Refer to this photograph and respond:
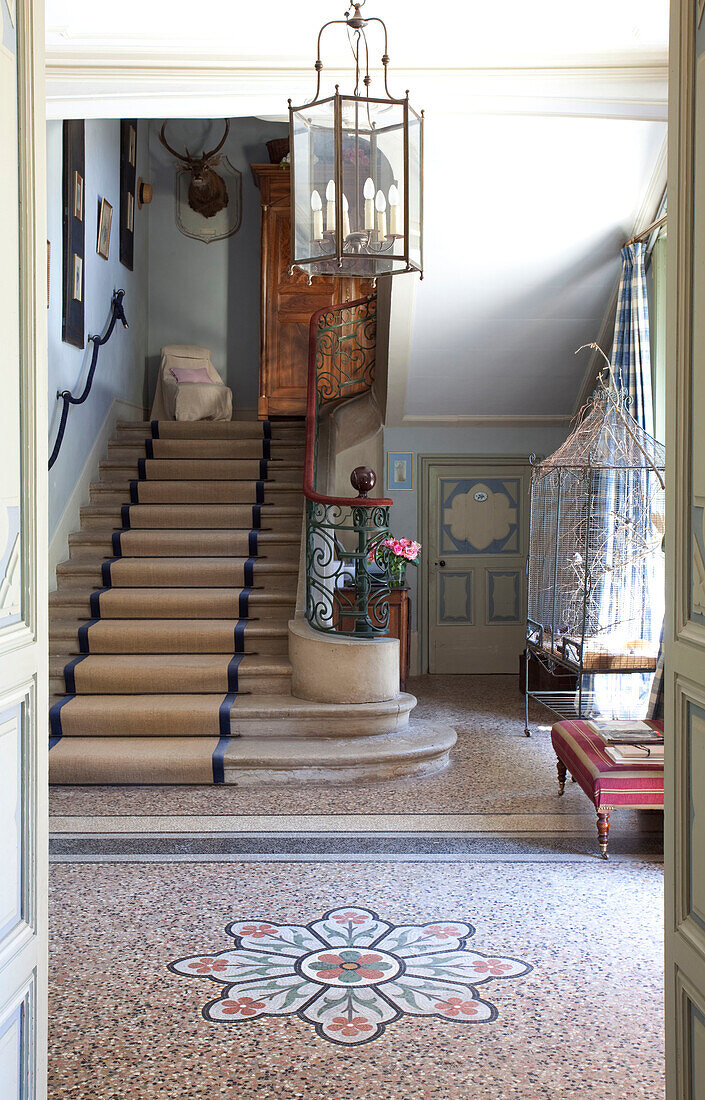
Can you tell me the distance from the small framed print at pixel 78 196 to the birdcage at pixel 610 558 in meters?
3.68

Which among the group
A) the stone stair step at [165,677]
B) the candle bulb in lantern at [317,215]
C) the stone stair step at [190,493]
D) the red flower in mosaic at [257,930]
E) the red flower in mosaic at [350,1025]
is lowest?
the red flower in mosaic at [350,1025]

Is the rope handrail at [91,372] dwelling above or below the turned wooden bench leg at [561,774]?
above

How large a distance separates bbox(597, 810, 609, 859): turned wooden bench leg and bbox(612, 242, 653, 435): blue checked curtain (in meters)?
2.75

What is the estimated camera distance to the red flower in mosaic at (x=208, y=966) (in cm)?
290

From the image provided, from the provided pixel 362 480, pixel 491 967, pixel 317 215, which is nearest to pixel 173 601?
pixel 362 480

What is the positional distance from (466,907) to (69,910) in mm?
1449

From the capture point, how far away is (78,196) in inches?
254

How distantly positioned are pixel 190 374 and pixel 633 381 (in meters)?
3.97

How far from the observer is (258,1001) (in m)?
2.73

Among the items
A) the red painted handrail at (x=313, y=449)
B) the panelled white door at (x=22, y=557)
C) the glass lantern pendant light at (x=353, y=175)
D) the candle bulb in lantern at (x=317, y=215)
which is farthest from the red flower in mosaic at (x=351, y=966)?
the red painted handrail at (x=313, y=449)

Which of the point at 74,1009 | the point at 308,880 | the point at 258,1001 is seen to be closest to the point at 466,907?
the point at 308,880

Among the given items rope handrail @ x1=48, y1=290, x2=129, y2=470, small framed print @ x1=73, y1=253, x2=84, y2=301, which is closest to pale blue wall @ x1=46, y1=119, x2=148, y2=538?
rope handrail @ x1=48, y1=290, x2=129, y2=470

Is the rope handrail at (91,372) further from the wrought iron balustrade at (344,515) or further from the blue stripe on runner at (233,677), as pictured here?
the blue stripe on runner at (233,677)

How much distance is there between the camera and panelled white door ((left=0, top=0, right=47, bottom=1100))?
1.67 metres
